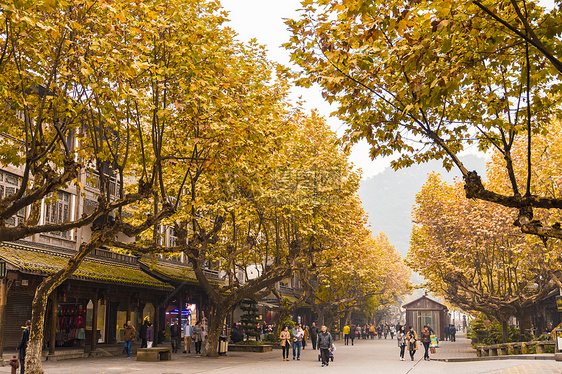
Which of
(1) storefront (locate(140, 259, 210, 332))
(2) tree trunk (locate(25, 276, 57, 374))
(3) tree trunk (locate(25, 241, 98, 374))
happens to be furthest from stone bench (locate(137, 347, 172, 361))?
(2) tree trunk (locate(25, 276, 57, 374))

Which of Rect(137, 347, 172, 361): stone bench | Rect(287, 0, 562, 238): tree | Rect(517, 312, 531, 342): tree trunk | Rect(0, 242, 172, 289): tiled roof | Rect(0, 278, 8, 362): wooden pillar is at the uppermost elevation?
Rect(287, 0, 562, 238): tree

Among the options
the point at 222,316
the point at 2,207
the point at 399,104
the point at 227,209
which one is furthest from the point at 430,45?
the point at 222,316

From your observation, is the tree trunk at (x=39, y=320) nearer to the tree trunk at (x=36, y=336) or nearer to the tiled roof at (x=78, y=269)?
the tree trunk at (x=36, y=336)

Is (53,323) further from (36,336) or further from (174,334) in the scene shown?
(174,334)

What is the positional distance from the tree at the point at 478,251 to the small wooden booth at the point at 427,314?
1947 cm

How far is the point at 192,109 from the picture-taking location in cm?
1474

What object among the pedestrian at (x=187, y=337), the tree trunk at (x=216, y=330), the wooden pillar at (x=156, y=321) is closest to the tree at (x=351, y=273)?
the tree trunk at (x=216, y=330)

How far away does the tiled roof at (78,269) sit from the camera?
2031 centimetres

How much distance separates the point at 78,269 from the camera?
22.8 m

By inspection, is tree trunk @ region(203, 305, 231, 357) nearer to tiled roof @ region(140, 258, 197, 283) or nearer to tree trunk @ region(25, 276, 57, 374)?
tiled roof @ region(140, 258, 197, 283)

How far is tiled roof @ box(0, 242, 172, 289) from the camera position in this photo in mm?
20312

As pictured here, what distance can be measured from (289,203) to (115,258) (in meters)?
10.8

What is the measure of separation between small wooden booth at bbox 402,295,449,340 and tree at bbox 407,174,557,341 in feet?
63.9

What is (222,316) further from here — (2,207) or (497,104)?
(497,104)
